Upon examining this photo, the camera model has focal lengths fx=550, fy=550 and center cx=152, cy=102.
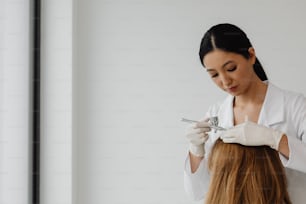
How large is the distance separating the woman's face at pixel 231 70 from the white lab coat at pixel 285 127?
4 centimetres

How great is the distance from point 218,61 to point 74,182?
1.81 ft

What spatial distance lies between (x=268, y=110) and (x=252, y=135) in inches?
3.5

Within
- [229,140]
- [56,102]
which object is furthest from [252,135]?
[56,102]

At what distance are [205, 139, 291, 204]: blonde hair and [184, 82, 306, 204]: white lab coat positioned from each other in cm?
3

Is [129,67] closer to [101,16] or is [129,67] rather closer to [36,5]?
[101,16]

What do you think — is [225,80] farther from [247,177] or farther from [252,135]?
[247,177]

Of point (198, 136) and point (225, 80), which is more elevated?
point (225, 80)

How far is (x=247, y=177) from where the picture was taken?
4.80 ft

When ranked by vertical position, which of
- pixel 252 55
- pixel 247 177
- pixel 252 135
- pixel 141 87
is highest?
pixel 252 55

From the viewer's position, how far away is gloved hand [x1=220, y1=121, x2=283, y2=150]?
4.82 ft

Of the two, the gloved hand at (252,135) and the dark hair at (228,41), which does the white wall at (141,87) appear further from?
the gloved hand at (252,135)

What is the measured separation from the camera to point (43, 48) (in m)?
1.64

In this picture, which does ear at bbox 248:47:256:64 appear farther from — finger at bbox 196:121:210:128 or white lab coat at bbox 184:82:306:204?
finger at bbox 196:121:210:128

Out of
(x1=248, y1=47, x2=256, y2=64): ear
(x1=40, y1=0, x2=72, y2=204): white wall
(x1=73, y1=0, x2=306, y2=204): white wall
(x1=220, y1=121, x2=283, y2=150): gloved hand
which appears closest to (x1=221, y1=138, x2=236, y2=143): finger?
(x1=220, y1=121, x2=283, y2=150): gloved hand
